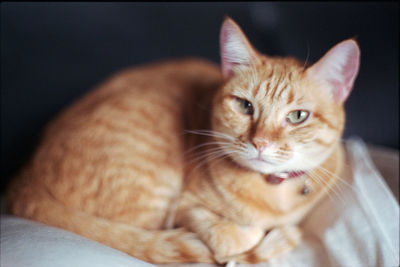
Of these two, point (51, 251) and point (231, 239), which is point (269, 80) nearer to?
point (231, 239)

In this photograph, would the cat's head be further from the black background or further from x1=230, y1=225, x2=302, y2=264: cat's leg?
the black background

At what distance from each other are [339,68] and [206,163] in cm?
67

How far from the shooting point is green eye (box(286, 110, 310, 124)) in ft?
3.96

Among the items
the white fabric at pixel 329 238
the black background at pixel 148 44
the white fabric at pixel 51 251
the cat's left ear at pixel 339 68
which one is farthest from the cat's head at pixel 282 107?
the white fabric at pixel 51 251

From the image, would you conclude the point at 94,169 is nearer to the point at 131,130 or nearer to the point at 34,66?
the point at 131,130

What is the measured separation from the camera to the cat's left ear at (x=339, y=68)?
1.11 metres

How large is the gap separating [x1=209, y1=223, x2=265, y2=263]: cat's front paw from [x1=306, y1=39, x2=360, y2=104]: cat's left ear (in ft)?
2.01

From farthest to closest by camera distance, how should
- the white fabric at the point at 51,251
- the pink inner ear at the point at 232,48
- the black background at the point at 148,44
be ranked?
the black background at the point at 148,44, the pink inner ear at the point at 232,48, the white fabric at the point at 51,251

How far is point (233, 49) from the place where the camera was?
1327mm

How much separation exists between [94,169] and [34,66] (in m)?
1.03

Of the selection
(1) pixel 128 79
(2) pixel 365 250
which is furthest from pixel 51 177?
(2) pixel 365 250

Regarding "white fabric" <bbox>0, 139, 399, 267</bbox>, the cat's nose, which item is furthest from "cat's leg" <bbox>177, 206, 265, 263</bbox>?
the cat's nose

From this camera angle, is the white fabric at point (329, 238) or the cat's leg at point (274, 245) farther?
the cat's leg at point (274, 245)

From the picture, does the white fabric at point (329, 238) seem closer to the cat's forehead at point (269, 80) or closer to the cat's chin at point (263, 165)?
the cat's chin at point (263, 165)
